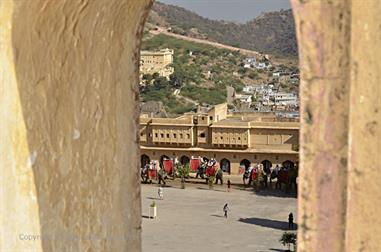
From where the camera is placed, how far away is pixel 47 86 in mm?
2381

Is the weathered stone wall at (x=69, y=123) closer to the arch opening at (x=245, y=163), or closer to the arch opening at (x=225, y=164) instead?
the arch opening at (x=245, y=163)

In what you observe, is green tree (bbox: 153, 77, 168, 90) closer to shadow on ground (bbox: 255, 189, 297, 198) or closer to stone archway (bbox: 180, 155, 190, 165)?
stone archway (bbox: 180, 155, 190, 165)

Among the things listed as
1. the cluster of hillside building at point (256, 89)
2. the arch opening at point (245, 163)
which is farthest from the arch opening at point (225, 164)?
the cluster of hillside building at point (256, 89)

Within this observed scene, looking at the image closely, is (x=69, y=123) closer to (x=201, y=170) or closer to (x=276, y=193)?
(x=276, y=193)

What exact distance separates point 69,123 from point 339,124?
1.13 meters

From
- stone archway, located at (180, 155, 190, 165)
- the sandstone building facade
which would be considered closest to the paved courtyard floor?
stone archway, located at (180, 155, 190, 165)

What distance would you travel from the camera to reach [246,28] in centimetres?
Answer: 8531

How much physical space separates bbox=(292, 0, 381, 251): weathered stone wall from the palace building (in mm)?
19014

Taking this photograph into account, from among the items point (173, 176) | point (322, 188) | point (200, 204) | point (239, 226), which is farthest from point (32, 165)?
point (173, 176)

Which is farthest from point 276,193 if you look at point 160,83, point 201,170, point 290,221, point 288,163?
point 160,83

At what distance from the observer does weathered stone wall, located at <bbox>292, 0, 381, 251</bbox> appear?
154 centimetres

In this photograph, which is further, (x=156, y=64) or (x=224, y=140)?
(x=156, y=64)

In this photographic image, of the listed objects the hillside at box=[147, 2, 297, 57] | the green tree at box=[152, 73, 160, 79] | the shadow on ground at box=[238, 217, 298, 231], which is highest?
the hillside at box=[147, 2, 297, 57]

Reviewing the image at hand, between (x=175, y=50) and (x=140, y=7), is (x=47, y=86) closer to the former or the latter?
(x=140, y=7)
